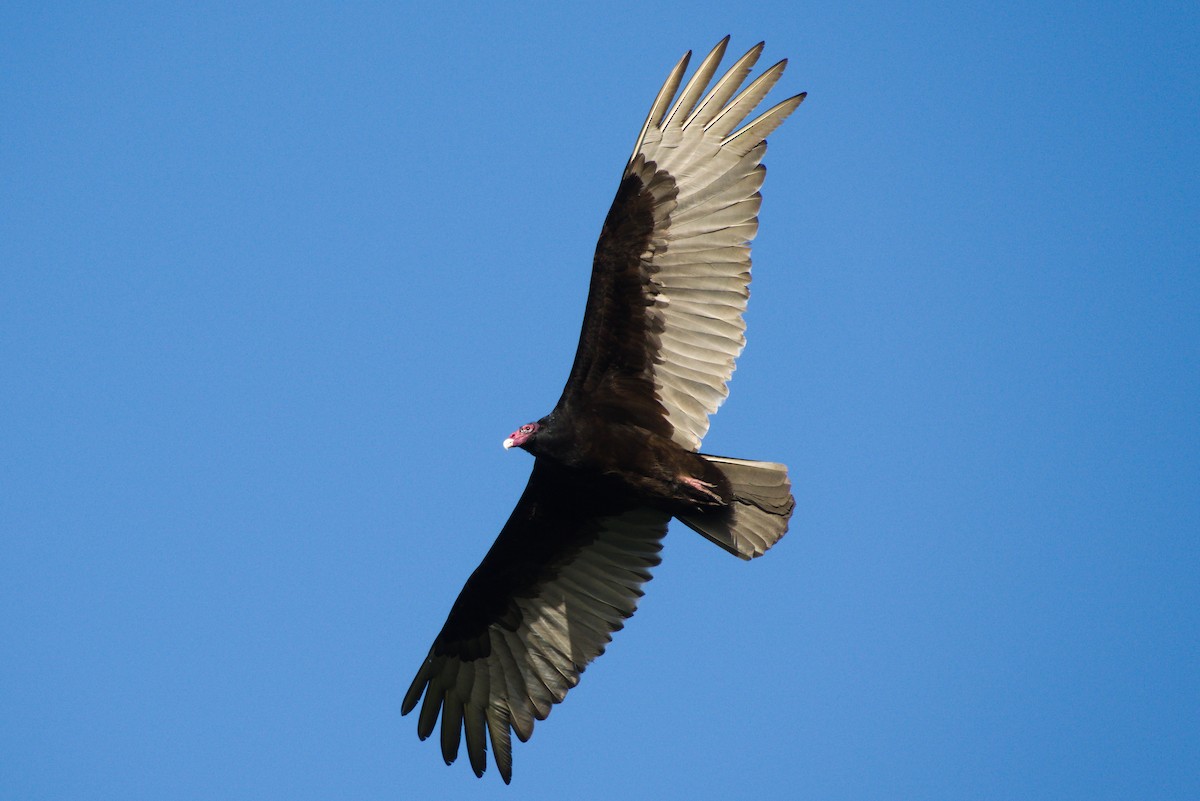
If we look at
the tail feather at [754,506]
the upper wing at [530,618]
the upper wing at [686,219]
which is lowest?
the upper wing at [530,618]

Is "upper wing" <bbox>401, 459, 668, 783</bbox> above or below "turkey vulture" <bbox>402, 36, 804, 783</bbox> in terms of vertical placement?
below

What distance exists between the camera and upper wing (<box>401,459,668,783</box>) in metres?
7.70

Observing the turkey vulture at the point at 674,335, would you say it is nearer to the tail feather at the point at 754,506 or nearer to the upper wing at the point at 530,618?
the tail feather at the point at 754,506

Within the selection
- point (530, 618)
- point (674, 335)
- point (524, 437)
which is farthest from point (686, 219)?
point (530, 618)

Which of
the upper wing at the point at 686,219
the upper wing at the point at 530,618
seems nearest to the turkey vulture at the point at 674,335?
the upper wing at the point at 686,219

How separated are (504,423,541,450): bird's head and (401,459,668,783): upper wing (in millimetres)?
542

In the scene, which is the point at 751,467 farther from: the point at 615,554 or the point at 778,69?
the point at 778,69

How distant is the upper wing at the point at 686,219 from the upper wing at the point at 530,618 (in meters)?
1.17

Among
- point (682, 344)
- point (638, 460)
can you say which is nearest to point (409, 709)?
point (638, 460)

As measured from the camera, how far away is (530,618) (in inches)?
312

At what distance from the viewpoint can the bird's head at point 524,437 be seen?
23.4 ft

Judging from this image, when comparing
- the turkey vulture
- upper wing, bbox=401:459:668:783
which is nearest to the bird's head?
the turkey vulture

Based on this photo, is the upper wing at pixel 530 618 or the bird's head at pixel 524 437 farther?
the upper wing at pixel 530 618

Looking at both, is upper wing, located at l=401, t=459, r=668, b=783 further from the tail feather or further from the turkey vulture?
the tail feather
